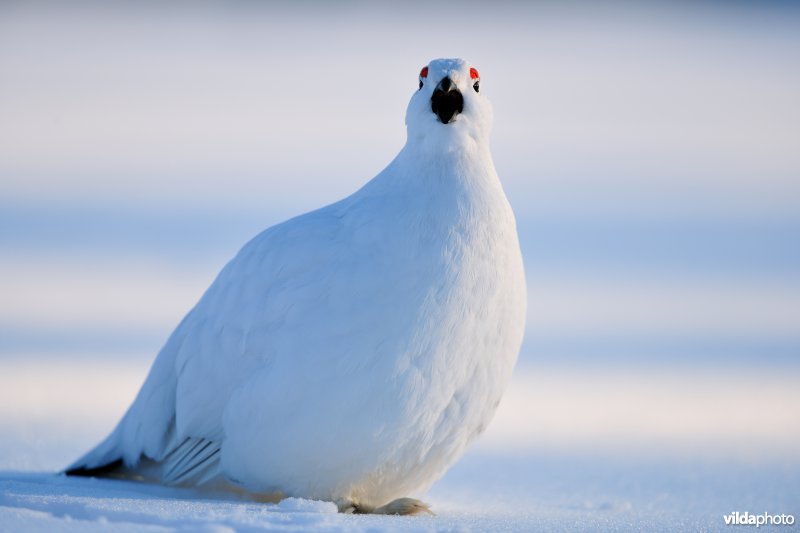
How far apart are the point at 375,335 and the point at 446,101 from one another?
1.04 meters

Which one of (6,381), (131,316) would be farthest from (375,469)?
(131,316)

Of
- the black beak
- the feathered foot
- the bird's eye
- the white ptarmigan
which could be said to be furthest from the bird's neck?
the feathered foot

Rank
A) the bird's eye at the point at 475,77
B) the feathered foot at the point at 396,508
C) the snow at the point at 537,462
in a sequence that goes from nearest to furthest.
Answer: the snow at the point at 537,462
the feathered foot at the point at 396,508
the bird's eye at the point at 475,77

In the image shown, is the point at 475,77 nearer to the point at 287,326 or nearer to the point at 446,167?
the point at 446,167

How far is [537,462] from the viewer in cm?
690

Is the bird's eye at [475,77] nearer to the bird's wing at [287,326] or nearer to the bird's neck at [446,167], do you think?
the bird's neck at [446,167]

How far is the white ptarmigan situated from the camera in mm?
4973

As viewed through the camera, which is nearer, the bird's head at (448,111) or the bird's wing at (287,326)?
the bird's wing at (287,326)

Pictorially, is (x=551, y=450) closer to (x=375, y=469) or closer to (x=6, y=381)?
(x=375, y=469)

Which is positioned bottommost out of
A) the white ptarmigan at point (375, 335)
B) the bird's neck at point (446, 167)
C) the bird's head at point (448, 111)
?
the white ptarmigan at point (375, 335)

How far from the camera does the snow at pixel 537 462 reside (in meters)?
4.56

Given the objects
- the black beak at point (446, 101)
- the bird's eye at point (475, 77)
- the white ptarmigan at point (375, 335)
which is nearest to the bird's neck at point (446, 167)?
the white ptarmigan at point (375, 335)

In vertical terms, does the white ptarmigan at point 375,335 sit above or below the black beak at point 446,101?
below

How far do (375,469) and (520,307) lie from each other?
0.87 m
